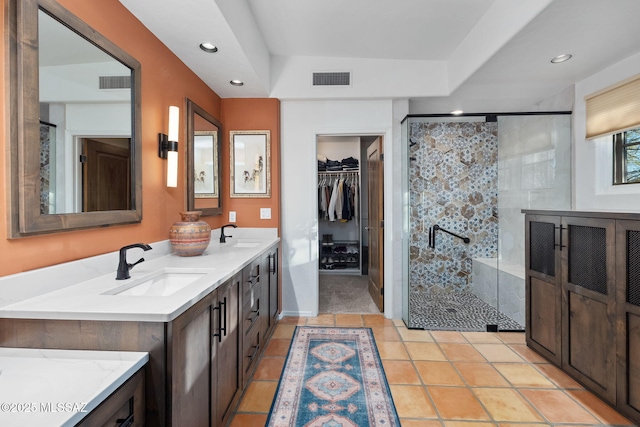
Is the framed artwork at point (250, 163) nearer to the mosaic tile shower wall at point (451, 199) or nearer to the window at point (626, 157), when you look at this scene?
the mosaic tile shower wall at point (451, 199)

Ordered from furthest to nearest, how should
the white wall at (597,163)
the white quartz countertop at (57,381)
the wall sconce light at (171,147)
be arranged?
1. the white wall at (597,163)
2. the wall sconce light at (171,147)
3. the white quartz countertop at (57,381)

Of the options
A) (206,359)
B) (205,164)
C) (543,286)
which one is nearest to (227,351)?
(206,359)

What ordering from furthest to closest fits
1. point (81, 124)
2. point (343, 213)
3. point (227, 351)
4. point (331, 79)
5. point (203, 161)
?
point (343, 213) → point (331, 79) → point (203, 161) → point (227, 351) → point (81, 124)

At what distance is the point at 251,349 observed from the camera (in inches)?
78.9

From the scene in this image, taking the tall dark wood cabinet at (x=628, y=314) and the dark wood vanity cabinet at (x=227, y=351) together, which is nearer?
the dark wood vanity cabinet at (x=227, y=351)

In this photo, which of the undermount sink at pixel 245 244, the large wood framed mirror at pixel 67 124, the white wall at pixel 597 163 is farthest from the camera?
the undermount sink at pixel 245 244

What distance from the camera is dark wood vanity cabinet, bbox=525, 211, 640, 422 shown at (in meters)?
1.64

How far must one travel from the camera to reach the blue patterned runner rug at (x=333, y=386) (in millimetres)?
1663

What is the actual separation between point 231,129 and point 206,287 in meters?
2.24

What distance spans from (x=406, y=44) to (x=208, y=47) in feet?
5.77

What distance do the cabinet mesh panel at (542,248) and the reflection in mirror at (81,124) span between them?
9.51 feet

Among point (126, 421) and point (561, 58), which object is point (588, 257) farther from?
point (126, 421)

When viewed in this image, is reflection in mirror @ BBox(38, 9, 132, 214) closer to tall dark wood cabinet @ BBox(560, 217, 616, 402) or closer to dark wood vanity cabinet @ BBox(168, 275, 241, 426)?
dark wood vanity cabinet @ BBox(168, 275, 241, 426)

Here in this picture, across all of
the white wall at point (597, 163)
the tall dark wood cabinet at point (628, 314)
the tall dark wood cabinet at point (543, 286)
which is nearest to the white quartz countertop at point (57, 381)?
the tall dark wood cabinet at point (628, 314)
